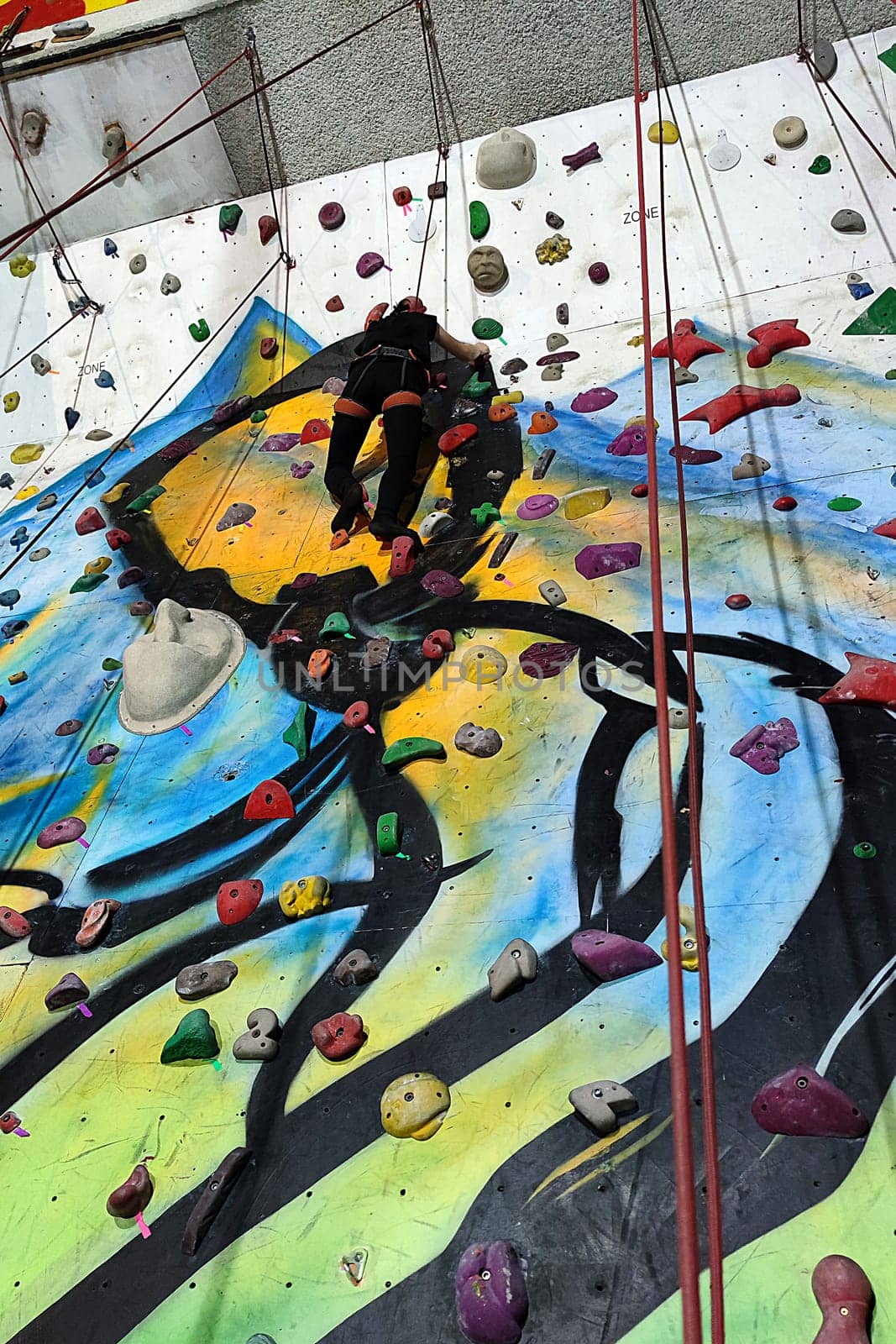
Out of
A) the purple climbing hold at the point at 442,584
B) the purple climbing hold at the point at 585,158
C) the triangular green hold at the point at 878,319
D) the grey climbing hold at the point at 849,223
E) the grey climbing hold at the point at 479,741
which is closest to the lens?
the grey climbing hold at the point at 479,741

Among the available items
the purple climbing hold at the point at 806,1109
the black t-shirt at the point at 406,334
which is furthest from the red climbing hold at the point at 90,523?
the purple climbing hold at the point at 806,1109

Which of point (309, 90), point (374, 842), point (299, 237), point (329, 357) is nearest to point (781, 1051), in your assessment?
point (374, 842)

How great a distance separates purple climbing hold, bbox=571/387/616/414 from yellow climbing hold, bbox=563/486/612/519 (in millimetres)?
414

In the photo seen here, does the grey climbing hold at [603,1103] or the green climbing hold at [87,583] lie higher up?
the green climbing hold at [87,583]

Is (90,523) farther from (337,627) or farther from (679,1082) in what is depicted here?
(679,1082)

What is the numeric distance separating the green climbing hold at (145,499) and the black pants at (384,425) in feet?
2.24

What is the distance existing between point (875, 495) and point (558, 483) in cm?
89

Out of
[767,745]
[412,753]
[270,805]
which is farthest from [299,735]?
[767,745]

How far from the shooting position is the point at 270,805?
2424 mm

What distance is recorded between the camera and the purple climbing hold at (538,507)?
9.80 feet

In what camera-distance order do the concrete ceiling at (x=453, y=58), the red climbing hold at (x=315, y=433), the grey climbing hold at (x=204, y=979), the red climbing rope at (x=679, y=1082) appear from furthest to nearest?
the concrete ceiling at (x=453, y=58) → the red climbing hold at (x=315, y=433) → the grey climbing hold at (x=204, y=979) → the red climbing rope at (x=679, y=1082)

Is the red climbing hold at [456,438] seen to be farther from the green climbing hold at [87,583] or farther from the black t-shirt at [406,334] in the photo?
the green climbing hold at [87,583]

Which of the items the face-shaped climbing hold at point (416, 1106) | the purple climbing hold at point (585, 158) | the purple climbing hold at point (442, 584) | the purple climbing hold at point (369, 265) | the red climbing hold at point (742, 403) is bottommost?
the face-shaped climbing hold at point (416, 1106)

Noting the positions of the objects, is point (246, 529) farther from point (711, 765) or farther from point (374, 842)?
point (711, 765)
